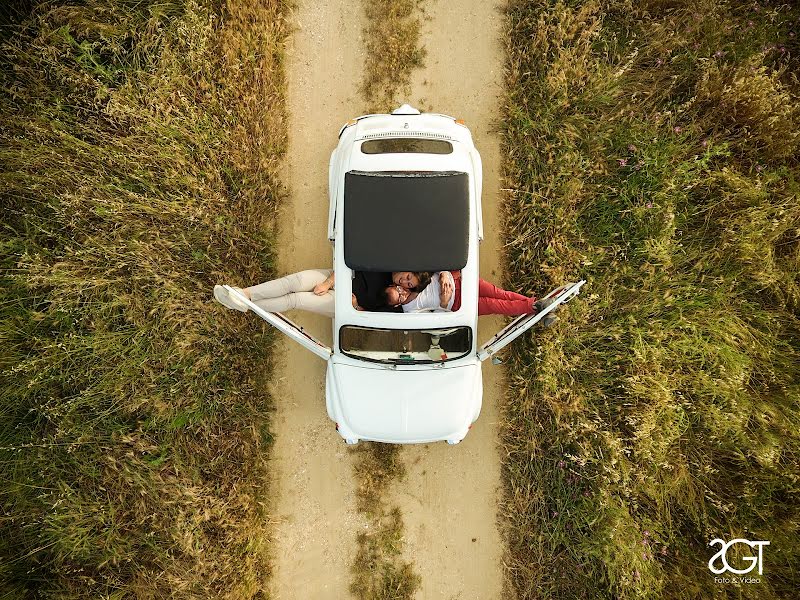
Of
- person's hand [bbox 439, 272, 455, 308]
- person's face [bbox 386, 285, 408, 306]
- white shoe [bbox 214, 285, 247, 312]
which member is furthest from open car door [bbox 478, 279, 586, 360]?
white shoe [bbox 214, 285, 247, 312]

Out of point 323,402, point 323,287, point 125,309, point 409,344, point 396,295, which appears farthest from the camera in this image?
point 323,402

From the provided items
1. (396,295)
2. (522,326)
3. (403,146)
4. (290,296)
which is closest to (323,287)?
(290,296)

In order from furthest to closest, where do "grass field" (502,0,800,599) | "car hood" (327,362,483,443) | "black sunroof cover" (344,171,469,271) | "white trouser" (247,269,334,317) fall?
"grass field" (502,0,800,599), "white trouser" (247,269,334,317), "car hood" (327,362,483,443), "black sunroof cover" (344,171,469,271)

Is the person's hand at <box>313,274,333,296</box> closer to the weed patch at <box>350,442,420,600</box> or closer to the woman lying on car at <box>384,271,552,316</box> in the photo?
the woman lying on car at <box>384,271,552,316</box>

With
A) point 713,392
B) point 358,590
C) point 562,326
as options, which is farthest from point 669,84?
point 358,590

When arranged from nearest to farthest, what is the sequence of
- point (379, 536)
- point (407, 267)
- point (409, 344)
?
point (407, 267) → point (409, 344) → point (379, 536)

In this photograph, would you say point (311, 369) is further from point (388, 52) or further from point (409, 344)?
point (388, 52)
